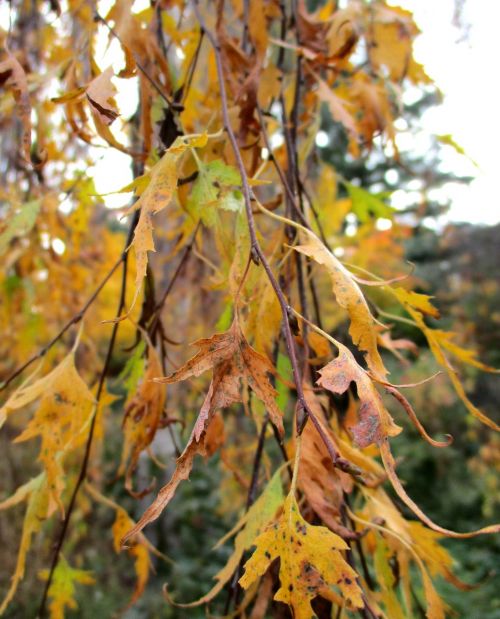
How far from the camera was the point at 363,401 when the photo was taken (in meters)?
0.34

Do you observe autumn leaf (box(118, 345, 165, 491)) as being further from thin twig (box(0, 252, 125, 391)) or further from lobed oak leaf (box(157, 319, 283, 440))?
lobed oak leaf (box(157, 319, 283, 440))

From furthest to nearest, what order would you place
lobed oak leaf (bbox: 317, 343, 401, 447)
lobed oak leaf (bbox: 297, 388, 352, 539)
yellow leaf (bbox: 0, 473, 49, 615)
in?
yellow leaf (bbox: 0, 473, 49, 615)
lobed oak leaf (bbox: 297, 388, 352, 539)
lobed oak leaf (bbox: 317, 343, 401, 447)

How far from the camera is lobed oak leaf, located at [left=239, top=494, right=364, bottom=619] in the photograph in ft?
1.17

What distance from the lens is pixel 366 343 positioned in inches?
15.2

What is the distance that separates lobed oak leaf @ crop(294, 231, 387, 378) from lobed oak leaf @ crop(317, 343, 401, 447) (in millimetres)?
31

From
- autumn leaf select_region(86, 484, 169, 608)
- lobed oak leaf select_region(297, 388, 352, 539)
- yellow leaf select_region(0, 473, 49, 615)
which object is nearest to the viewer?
lobed oak leaf select_region(297, 388, 352, 539)

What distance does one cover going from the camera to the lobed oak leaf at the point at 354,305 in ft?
1.23

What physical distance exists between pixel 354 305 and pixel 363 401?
0.24ft

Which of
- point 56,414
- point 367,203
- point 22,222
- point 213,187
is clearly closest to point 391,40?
point 367,203

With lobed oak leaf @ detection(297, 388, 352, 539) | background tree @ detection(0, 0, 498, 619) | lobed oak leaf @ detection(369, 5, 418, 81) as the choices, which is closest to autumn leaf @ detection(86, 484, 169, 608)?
background tree @ detection(0, 0, 498, 619)

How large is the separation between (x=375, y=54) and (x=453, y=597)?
3.51m

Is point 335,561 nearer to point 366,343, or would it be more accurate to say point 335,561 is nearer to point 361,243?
point 366,343

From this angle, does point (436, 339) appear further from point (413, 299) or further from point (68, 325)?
point (68, 325)

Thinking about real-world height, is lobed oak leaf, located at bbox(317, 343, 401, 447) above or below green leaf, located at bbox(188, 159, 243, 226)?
below
